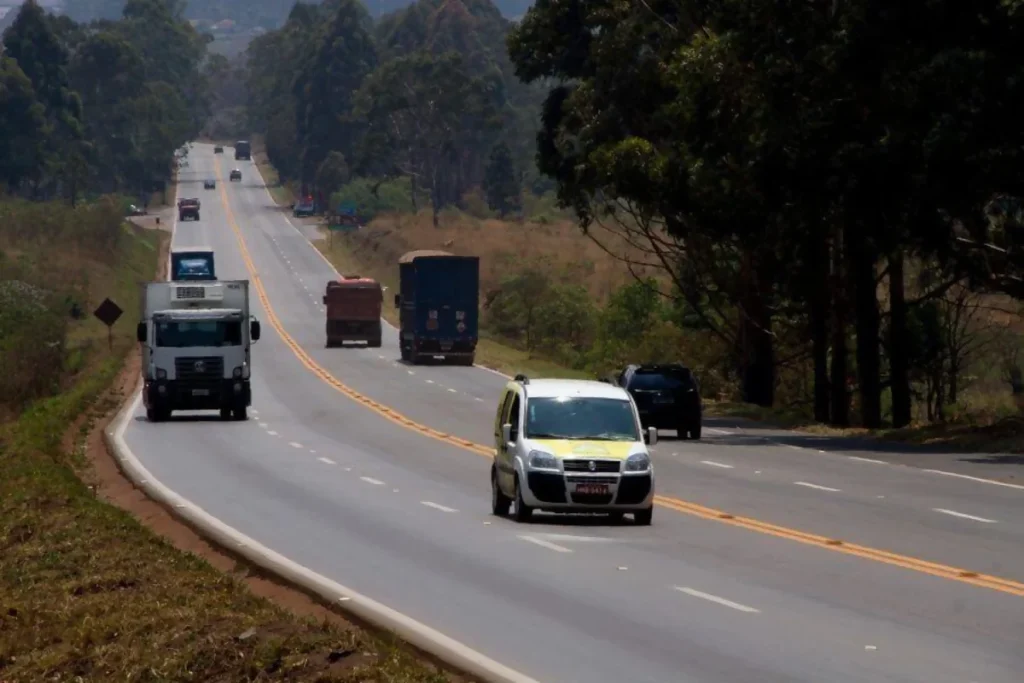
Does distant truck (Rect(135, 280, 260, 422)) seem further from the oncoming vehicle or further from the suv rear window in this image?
the oncoming vehicle

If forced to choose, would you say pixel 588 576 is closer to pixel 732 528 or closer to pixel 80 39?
pixel 732 528

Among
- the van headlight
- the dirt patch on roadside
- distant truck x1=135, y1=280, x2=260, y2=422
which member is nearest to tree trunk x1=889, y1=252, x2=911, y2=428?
distant truck x1=135, y1=280, x2=260, y2=422

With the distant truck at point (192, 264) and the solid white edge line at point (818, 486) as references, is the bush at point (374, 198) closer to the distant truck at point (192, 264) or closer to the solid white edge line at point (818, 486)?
the distant truck at point (192, 264)

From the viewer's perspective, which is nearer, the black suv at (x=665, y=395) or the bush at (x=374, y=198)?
the black suv at (x=665, y=395)

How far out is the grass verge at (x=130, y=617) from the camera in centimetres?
1156

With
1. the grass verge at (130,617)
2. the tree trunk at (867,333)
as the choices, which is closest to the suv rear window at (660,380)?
the tree trunk at (867,333)

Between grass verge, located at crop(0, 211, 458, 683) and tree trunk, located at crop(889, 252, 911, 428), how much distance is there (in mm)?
25542

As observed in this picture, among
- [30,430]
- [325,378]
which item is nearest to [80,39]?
[325,378]

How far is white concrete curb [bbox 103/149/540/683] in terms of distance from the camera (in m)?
11.2

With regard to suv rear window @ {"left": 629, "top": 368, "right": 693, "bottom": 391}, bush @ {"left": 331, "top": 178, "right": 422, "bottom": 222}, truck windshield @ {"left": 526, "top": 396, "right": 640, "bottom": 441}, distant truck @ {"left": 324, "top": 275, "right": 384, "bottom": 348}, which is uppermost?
bush @ {"left": 331, "top": 178, "right": 422, "bottom": 222}

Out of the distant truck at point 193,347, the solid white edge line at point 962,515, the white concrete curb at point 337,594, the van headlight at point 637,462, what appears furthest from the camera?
the distant truck at point 193,347

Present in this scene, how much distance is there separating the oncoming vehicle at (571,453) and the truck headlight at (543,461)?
0.01m

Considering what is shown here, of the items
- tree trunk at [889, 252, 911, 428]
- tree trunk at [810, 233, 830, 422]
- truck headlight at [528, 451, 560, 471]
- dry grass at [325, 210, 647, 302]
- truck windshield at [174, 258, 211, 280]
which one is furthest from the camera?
dry grass at [325, 210, 647, 302]

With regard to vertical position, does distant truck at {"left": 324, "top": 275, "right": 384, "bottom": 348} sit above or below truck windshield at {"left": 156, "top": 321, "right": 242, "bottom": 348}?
above
